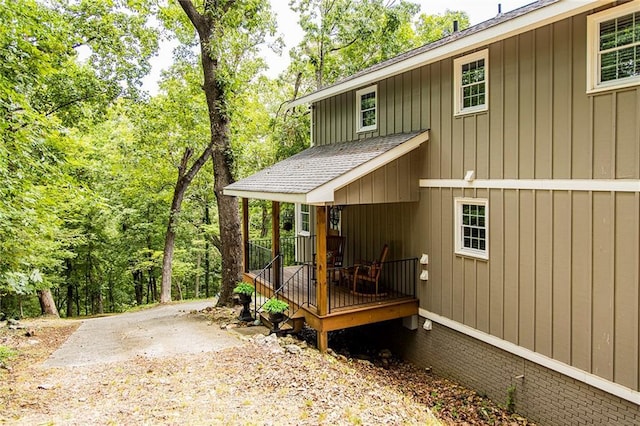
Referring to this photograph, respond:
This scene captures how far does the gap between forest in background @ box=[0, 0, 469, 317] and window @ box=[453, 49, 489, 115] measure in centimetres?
709

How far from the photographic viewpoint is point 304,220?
13.0 meters

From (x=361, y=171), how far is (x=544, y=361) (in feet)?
14.1

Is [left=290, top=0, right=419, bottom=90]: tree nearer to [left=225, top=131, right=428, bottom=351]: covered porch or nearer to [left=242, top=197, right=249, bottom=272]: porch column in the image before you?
[left=225, top=131, right=428, bottom=351]: covered porch

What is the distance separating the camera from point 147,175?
19.8 metres

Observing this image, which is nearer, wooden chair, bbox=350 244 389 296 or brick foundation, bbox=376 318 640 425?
brick foundation, bbox=376 318 640 425

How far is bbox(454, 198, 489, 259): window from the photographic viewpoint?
7.22m

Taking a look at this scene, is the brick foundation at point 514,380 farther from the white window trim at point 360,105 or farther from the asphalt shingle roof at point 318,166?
the white window trim at point 360,105

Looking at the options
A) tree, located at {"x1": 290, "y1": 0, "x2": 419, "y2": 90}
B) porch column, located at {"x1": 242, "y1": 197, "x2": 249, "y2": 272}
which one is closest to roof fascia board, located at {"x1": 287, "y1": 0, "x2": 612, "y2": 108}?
porch column, located at {"x1": 242, "y1": 197, "x2": 249, "y2": 272}

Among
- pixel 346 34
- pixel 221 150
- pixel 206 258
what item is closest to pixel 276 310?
pixel 221 150

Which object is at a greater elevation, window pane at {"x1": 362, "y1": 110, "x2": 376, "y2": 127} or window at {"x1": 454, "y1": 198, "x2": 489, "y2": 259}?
window pane at {"x1": 362, "y1": 110, "x2": 376, "y2": 127}

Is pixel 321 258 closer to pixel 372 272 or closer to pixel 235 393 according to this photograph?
pixel 372 272

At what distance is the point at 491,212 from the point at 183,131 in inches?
548

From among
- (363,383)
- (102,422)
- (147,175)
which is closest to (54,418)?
(102,422)

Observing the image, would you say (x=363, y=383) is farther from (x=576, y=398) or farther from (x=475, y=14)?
(x=475, y=14)
